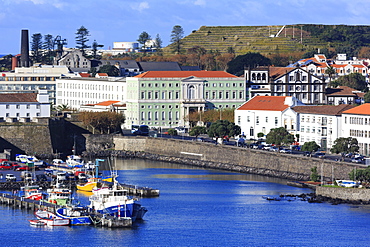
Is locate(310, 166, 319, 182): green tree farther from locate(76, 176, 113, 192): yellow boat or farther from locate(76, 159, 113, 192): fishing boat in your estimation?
locate(76, 176, 113, 192): yellow boat

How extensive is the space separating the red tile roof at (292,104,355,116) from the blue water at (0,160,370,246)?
17.1 meters

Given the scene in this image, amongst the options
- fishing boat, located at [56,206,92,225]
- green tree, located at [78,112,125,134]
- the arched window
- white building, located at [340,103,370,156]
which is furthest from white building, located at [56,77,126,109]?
fishing boat, located at [56,206,92,225]

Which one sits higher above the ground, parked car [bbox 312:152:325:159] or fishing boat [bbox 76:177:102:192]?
parked car [bbox 312:152:325:159]

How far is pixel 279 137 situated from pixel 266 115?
31.6 ft

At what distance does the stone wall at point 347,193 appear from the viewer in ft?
213

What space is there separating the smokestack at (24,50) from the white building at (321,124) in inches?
2760

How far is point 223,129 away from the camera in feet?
322

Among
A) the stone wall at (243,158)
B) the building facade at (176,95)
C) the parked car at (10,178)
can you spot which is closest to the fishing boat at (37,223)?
the parked car at (10,178)

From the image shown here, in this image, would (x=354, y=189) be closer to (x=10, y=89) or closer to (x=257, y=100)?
(x=257, y=100)

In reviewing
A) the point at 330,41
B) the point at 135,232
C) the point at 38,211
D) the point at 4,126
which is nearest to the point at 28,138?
the point at 4,126

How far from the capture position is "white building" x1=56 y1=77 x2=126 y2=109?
123562 mm

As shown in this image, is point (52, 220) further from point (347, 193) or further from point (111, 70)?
point (111, 70)

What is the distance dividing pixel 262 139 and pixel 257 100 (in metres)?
7.59

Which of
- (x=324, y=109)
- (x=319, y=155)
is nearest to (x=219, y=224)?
(x=319, y=155)
